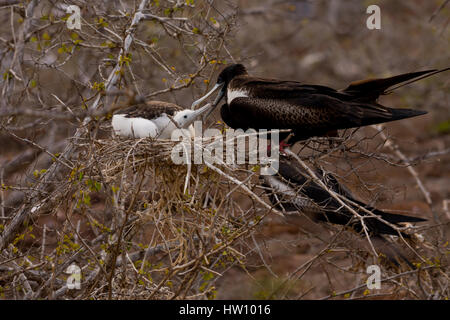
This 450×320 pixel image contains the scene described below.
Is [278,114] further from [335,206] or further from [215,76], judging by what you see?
[215,76]

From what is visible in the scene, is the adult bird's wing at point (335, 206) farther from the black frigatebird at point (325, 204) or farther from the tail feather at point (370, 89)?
the tail feather at point (370, 89)

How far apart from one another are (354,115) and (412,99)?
8126 mm

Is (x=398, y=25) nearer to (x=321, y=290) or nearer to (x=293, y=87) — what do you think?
(x=321, y=290)

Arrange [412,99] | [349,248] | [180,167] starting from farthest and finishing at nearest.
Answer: [412,99], [349,248], [180,167]

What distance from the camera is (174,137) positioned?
4.46 metres

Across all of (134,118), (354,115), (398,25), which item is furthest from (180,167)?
(398,25)

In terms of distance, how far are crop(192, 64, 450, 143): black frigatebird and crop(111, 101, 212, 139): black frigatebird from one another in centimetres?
27

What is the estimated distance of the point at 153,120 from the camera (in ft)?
15.2

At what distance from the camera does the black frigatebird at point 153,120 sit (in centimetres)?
447

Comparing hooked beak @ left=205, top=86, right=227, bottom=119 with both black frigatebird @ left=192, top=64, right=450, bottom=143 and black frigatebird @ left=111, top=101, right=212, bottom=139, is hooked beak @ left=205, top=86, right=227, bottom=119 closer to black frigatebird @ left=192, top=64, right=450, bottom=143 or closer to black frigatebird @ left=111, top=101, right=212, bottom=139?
black frigatebird @ left=192, top=64, right=450, bottom=143

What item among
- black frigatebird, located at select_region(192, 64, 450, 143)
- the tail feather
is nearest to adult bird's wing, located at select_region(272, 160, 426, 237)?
black frigatebird, located at select_region(192, 64, 450, 143)

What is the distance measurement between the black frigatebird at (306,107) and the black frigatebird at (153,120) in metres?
0.27

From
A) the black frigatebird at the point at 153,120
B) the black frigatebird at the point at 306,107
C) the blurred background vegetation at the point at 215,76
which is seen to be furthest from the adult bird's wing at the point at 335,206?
the black frigatebird at the point at 153,120

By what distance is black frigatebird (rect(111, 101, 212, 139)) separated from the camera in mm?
4473
